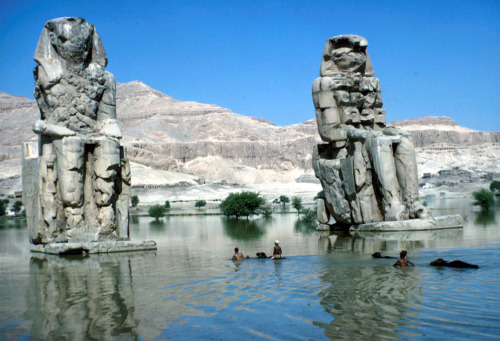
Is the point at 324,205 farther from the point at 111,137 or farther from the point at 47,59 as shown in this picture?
the point at 47,59

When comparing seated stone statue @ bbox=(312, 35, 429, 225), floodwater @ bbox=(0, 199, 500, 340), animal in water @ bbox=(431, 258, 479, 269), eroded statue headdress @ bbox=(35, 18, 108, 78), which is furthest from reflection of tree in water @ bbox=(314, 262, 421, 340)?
eroded statue headdress @ bbox=(35, 18, 108, 78)

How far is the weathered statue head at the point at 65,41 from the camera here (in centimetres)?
1528

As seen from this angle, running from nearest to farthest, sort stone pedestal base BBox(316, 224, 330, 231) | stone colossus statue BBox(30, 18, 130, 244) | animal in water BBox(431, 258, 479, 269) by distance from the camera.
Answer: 1. animal in water BBox(431, 258, 479, 269)
2. stone colossus statue BBox(30, 18, 130, 244)
3. stone pedestal base BBox(316, 224, 330, 231)

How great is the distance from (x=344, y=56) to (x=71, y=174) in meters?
9.46

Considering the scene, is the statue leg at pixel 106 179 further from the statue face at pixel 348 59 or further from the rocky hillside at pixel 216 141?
the rocky hillside at pixel 216 141

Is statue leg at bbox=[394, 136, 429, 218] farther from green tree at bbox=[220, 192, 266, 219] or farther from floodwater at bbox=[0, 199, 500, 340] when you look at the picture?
green tree at bbox=[220, 192, 266, 219]

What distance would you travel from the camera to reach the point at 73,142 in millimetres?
14773

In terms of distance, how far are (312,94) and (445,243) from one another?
7356mm

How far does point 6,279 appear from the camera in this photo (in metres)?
11.5

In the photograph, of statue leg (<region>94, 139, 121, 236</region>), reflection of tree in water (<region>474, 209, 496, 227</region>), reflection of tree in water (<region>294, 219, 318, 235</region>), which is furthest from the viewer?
reflection of tree in water (<region>294, 219, 318, 235</region>)

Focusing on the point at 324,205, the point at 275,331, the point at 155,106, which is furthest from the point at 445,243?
the point at 155,106

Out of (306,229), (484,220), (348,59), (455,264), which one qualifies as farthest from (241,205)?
(455,264)

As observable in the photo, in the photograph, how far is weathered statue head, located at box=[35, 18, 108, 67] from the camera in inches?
602

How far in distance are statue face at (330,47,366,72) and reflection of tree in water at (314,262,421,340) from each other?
9991 millimetres
